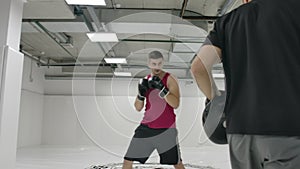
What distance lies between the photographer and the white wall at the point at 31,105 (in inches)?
347

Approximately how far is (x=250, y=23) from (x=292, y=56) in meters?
0.18

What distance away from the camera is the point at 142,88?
8.23 ft

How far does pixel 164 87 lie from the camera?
225 centimetres

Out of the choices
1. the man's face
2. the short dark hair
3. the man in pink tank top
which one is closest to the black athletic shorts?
the man in pink tank top

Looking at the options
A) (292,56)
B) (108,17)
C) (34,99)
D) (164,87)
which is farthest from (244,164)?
(34,99)

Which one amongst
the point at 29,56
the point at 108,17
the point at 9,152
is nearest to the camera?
the point at 9,152

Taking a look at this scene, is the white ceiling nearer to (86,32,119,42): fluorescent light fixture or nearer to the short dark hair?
(86,32,119,42): fluorescent light fixture

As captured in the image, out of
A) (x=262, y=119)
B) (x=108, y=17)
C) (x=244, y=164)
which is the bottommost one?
(x=244, y=164)

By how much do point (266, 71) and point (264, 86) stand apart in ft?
0.16

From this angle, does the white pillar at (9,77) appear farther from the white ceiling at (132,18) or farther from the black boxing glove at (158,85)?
the black boxing glove at (158,85)

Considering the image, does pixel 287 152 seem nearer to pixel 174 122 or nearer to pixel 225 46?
pixel 225 46

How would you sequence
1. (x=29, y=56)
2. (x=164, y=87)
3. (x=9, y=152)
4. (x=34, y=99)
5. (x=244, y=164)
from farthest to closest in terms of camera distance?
(x=34, y=99) < (x=29, y=56) < (x=9, y=152) < (x=164, y=87) < (x=244, y=164)

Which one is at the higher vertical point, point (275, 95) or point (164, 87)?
point (164, 87)

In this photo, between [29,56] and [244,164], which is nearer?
[244,164]
